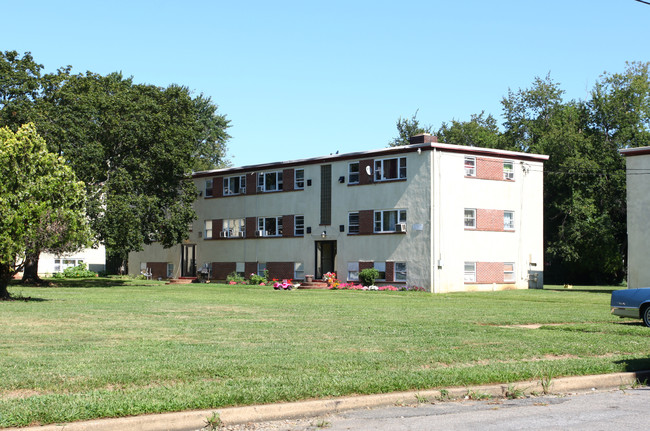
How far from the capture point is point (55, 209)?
2731 centimetres

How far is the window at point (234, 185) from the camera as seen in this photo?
55594 mm

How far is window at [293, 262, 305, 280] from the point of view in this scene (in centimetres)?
5125

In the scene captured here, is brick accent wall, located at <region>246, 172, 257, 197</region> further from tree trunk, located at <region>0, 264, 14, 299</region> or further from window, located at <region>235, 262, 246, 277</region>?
tree trunk, located at <region>0, 264, 14, 299</region>

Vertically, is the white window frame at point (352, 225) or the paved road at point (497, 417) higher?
the white window frame at point (352, 225)

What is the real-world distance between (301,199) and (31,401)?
4281cm

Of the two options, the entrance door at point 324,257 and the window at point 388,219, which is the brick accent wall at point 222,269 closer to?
the entrance door at point 324,257

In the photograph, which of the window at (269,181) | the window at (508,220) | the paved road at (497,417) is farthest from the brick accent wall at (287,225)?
the paved road at (497,417)

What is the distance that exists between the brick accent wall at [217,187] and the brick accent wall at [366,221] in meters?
13.9

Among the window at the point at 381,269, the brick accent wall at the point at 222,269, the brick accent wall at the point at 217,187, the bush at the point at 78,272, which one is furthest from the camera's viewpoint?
the bush at the point at 78,272

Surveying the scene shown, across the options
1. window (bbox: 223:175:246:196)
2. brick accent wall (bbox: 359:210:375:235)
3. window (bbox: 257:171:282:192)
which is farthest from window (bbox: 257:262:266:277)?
brick accent wall (bbox: 359:210:375:235)

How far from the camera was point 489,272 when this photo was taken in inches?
1812

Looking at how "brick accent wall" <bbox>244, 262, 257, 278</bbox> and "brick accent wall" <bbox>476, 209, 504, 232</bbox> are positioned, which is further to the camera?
"brick accent wall" <bbox>244, 262, 257, 278</bbox>

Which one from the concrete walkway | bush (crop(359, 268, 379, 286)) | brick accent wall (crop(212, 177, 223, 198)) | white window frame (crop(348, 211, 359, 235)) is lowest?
the concrete walkway

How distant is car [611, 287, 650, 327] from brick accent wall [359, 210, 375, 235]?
27.2 m
